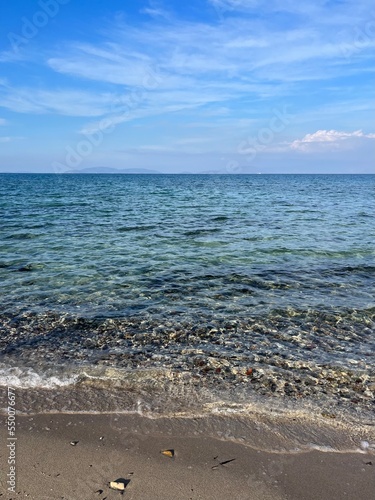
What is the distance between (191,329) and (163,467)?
432 centimetres

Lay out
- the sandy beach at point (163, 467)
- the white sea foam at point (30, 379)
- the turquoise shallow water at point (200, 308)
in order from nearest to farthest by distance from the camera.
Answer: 1. the sandy beach at point (163, 467)
2. the white sea foam at point (30, 379)
3. the turquoise shallow water at point (200, 308)

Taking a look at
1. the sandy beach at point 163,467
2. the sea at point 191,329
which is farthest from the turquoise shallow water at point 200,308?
the sandy beach at point 163,467

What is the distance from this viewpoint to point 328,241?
763 inches

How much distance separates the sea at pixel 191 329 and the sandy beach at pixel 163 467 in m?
0.60

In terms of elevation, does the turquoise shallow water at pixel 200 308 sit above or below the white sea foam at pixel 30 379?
above

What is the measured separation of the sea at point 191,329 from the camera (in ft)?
19.8

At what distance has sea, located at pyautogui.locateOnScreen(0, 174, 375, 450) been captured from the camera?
6.03 meters

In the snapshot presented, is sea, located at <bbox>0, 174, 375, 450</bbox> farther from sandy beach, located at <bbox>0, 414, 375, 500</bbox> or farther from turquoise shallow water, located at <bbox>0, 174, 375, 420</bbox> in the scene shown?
sandy beach, located at <bbox>0, 414, 375, 500</bbox>

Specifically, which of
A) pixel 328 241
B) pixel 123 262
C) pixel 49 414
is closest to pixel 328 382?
pixel 49 414

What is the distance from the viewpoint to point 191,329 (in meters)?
8.68

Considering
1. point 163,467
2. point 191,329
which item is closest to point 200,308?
point 191,329

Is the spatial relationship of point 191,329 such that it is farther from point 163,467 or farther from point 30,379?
point 163,467

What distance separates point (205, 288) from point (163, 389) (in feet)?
17.9

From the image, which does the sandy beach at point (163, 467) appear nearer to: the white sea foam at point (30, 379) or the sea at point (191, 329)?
the sea at point (191, 329)
